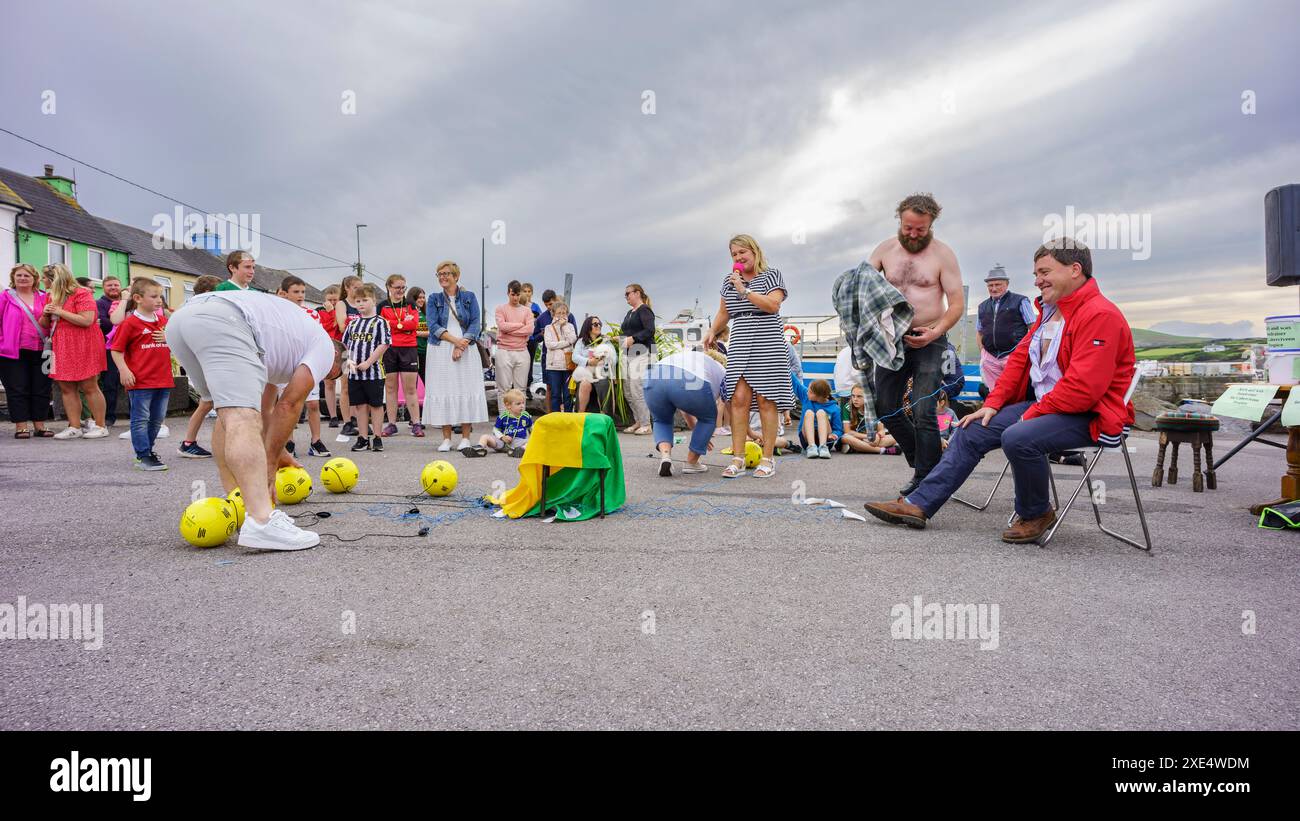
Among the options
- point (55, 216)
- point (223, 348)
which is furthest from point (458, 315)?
point (55, 216)

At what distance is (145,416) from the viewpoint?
6758mm

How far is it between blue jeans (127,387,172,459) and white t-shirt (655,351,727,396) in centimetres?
494

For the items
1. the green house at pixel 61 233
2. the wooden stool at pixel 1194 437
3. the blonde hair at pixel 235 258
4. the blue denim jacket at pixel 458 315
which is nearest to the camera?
the blonde hair at pixel 235 258

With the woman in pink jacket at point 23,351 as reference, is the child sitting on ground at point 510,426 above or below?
below

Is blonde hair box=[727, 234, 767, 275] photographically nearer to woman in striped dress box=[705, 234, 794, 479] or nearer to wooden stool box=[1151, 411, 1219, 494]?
woman in striped dress box=[705, 234, 794, 479]

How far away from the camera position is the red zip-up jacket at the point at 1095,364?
152 inches

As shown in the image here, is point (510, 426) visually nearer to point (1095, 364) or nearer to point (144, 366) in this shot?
point (144, 366)

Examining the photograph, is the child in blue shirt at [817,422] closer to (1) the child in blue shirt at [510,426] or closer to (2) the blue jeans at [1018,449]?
(1) the child in blue shirt at [510,426]

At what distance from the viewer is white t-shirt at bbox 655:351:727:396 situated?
654cm

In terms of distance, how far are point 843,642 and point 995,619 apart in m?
0.75

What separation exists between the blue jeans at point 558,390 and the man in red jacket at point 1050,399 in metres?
6.94

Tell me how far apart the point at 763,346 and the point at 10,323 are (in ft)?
31.2

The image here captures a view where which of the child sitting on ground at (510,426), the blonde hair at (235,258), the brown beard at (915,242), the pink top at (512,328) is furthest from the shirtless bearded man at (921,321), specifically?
the pink top at (512,328)
